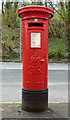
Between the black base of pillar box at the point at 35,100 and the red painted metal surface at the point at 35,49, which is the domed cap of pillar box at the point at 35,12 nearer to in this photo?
the red painted metal surface at the point at 35,49

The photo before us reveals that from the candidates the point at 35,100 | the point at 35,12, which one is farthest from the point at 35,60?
the point at 35,12

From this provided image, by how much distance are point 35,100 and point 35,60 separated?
872 millimetres

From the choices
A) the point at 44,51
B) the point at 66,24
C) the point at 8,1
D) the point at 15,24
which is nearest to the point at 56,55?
the point at 66,24

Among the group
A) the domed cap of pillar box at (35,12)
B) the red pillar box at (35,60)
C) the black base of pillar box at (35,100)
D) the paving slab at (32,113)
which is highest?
the domed cap of pillar box at (35,12)

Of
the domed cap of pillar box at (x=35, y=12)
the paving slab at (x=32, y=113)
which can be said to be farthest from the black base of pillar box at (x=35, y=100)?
the domed cap of pillar box at (x=35, y=12)

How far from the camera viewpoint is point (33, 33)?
11.6 feet

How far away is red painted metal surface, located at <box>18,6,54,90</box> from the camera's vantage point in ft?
11.5

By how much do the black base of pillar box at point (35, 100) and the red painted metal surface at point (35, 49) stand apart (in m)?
0.11

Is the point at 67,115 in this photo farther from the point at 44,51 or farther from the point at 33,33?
the point at 33,33

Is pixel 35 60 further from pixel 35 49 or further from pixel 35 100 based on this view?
pixel 35 100

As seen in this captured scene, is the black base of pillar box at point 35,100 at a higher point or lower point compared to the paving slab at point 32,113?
higher

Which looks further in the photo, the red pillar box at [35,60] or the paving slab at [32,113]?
the red pillar box at [35,60]

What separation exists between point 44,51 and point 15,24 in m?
19.0

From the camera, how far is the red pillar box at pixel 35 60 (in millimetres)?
3529
